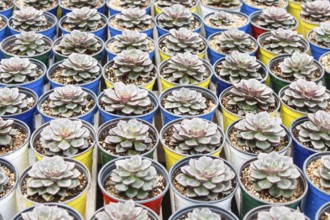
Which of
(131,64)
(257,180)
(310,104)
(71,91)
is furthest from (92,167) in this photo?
(310,104)

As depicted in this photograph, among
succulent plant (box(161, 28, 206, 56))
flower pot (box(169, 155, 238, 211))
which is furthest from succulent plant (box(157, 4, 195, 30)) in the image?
flower pot (box(169, 155, 238, 211))

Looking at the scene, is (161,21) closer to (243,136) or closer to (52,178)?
(243,136)

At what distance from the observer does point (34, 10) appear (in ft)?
12.6

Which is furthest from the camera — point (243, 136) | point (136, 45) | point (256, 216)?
point (136, 45)

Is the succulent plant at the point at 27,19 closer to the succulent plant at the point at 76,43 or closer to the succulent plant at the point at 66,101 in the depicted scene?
the succulent plant at the point at 76,43

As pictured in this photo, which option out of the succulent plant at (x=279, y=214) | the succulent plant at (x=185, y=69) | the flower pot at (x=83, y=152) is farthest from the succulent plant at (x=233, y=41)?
the succulent plant at (x=279, y=214)

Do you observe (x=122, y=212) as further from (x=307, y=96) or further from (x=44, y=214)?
(x=307, y=96)

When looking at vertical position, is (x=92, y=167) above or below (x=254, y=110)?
below

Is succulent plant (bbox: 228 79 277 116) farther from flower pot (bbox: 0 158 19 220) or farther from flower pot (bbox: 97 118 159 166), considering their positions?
flower pot (bbox: 0 158 19 220)

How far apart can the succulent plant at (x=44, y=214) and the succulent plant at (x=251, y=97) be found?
1310 mm

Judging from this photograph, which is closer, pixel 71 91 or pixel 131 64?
pixel 71 91

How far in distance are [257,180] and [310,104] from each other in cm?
74

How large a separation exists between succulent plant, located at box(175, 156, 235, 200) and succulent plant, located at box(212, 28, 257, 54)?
4.29 feet

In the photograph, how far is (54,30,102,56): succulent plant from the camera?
11.6ft
